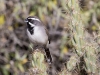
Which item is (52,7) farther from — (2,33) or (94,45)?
(94,45)

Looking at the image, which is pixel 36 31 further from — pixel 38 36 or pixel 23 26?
pixel 23 26

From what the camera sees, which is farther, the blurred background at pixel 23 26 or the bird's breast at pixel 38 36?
the blurred background at pixel 23 26

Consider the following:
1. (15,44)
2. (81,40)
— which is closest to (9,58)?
(15,44)

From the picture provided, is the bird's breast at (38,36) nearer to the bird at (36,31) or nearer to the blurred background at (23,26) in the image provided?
the bird at (36,31)

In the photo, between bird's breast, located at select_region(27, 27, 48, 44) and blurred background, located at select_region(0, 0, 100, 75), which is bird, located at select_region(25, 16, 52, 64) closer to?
bird's breast, located at select_region(27, 27, 48, 44)

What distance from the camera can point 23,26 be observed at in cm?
805

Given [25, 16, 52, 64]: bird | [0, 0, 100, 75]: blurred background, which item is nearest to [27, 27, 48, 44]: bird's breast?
[25, 16, 52, 64]: bird

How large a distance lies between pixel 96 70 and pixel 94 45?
0.31 m

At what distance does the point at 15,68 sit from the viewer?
7535 mm

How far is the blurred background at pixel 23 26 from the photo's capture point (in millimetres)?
7730

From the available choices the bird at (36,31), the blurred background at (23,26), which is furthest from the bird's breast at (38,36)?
the blurred background at (23,26)

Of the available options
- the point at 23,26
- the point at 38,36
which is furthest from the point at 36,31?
the point at 23,26

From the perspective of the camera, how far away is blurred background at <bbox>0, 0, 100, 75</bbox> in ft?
25.4

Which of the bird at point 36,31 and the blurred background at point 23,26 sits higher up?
the bird at point 36,31
